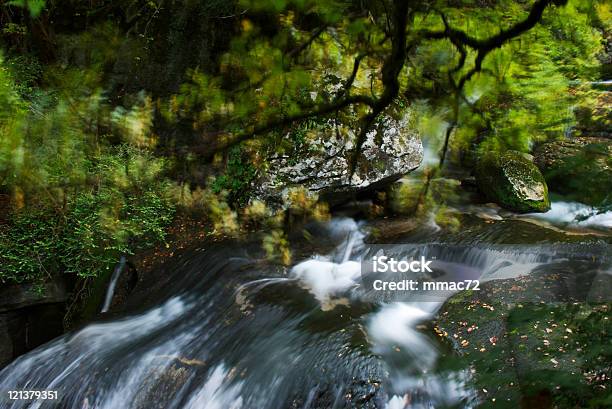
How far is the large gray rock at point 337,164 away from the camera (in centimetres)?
672

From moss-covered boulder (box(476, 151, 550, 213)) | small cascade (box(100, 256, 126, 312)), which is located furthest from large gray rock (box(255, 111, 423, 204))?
small cascade (box(100, 256, 126, 312))

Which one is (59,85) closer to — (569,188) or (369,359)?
(369,359)

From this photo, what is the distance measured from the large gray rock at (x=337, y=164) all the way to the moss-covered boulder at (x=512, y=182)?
1.68 metres

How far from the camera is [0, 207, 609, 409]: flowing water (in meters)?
4.19

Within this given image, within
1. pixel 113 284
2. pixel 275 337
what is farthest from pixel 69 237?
pixel 275 337

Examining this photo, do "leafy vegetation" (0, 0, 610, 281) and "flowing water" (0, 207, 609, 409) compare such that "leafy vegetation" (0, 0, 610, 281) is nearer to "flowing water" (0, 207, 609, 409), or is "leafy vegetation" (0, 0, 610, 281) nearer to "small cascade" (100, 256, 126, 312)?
"small cascade" (100, 256, 126, 312)

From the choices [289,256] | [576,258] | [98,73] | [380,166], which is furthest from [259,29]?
[576,258]

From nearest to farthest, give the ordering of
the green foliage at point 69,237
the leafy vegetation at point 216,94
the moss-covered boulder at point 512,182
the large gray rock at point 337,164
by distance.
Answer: the leafy vegetation at point 216,94 < the green foliage at point 69,237 < the large gray rock at point 337,164 < the moss-covered boulder at point 512,182

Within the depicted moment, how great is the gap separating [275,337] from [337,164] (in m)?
2.78

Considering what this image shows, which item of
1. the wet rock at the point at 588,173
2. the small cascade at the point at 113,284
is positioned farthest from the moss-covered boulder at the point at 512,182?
the small cascade at the point at 113,284

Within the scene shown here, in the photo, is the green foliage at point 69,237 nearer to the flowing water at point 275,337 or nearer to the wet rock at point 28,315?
the wet rock at point 28,315

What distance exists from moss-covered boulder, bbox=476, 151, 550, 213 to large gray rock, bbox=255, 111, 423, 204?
1680 millimetres

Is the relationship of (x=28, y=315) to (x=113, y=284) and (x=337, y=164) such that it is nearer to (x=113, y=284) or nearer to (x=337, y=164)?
(x=113, y=284)

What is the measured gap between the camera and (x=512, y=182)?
24.4ft
